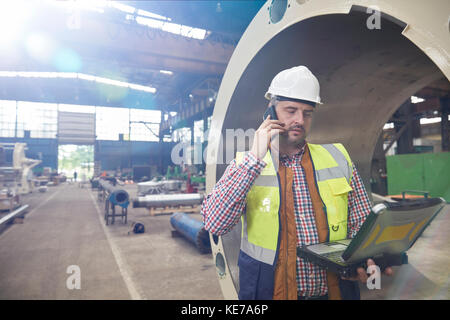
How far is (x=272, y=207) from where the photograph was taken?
1432mm

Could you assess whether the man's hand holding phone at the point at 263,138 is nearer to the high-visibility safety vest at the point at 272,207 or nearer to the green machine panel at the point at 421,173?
the high-visibility safety vest at the point at 272,207

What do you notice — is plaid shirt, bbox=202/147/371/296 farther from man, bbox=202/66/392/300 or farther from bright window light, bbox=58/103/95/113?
bright window light, bbox=58/103/95/113

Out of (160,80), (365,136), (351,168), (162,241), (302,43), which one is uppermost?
(160,80)

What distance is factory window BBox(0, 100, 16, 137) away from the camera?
82.9 ft

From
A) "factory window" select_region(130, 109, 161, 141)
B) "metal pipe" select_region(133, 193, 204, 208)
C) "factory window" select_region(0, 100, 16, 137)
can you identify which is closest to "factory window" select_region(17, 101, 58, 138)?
"factory window" select_region(0, 100, 16, 137)

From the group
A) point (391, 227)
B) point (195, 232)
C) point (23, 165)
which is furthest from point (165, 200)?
point (23, 165)

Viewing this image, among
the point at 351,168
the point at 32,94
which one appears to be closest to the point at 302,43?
the point at 351,168

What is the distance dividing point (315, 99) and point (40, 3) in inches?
292

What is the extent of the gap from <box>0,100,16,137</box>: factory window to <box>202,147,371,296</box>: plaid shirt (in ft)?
101

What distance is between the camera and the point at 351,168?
5.32ft

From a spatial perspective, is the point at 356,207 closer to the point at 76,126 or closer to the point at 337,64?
the point at 337,64

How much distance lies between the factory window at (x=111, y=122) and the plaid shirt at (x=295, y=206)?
93.1 feet

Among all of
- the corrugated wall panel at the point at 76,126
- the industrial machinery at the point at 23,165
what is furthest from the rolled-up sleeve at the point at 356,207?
the corrugated wall panel at the point at 76,126
